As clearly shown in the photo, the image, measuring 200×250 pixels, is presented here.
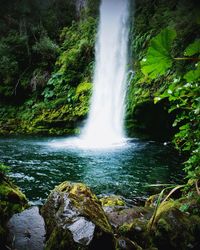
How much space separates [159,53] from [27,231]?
2.83 meters

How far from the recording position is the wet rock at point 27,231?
3161mm

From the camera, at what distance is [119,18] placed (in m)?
17.6

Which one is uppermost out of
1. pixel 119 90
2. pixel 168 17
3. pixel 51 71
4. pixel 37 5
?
pixel 37 5

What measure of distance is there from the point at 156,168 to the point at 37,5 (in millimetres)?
19476

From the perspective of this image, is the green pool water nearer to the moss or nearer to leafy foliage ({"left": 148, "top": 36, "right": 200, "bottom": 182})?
the moss

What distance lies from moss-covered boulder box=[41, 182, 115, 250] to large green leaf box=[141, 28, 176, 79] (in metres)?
1.87

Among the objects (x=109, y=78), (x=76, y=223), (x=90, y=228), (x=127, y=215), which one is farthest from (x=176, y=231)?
(x=109, y=78)

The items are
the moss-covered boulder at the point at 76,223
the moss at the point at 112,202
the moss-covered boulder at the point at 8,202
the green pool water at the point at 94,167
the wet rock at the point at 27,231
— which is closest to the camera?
the moss-covered boulder at the point at 76,223

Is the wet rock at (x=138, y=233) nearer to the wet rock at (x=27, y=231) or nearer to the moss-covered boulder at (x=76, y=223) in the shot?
the moss-covered boulder at (x=76, y=223)

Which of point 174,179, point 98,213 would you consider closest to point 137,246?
point 98,213

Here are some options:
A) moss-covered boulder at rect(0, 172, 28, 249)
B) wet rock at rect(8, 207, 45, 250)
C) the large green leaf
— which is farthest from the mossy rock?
the large green leaf

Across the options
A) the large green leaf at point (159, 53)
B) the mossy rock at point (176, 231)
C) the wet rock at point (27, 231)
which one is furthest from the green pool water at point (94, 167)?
the large green leaf at point (159, 53)

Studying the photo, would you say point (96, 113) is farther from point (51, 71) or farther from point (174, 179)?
point (174, 179)

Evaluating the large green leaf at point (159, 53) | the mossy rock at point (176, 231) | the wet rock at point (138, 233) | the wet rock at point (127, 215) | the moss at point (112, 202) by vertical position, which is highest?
the large green leaf at point (159, 53)
